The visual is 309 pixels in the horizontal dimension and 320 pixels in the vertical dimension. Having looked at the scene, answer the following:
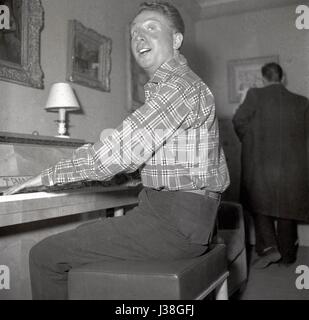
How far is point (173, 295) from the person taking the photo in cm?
117

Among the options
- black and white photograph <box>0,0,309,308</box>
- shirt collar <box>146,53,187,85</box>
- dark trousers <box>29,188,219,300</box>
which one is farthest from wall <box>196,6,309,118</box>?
dark trousers <box>29,188,219,300</box>

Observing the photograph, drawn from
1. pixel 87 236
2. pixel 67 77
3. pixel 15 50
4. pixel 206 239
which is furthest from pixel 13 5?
pixel 206 239

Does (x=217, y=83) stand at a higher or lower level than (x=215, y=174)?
higher

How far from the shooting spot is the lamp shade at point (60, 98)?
2504 mm

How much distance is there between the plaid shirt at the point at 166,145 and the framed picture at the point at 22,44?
1.26 metres

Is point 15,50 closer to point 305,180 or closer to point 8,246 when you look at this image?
point 8,246

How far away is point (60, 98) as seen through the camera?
98.7 inches

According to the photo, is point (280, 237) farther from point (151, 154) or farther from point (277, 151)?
point (151, 154)

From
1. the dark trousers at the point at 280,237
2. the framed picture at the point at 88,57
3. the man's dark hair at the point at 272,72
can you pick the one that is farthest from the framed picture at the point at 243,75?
the framed picture at the point at 88,57

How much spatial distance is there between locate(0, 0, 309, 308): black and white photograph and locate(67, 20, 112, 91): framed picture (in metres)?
0.02

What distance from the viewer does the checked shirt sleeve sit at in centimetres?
121

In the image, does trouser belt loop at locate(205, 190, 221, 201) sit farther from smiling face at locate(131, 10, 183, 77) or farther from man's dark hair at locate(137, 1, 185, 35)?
man's dark hair at locate(137, 1, 185, 35)

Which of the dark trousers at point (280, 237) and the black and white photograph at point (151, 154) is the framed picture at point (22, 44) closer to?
the black and white photograph at point (151, 154)

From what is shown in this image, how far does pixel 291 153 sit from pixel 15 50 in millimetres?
2745
